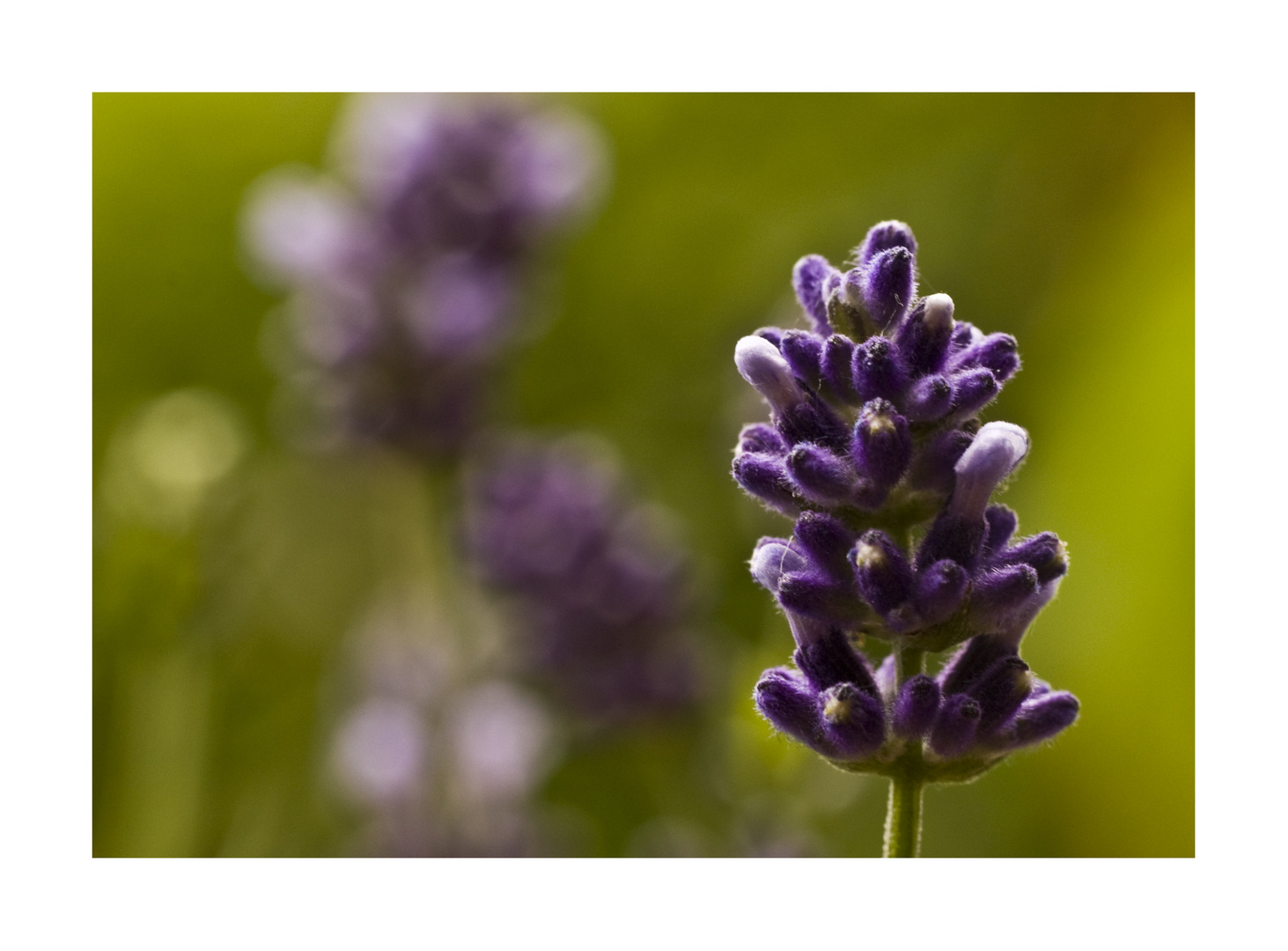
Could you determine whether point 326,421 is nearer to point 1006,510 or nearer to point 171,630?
point 171,630

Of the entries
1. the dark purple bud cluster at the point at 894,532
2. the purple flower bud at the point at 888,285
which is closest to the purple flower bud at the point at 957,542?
the dark purple bud cluster at the point at 894,532

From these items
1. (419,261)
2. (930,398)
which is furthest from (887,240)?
(419,261)

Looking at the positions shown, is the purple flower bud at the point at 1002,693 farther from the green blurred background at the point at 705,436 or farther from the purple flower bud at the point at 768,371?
the green blurred background at the point at 705,436

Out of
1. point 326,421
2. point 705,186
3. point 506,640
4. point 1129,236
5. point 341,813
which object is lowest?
point 341,813

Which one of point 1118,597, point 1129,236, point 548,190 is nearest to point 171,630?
point 548,190

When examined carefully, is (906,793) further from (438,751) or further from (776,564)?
(438,751)

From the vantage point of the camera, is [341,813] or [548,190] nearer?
[341,813]
